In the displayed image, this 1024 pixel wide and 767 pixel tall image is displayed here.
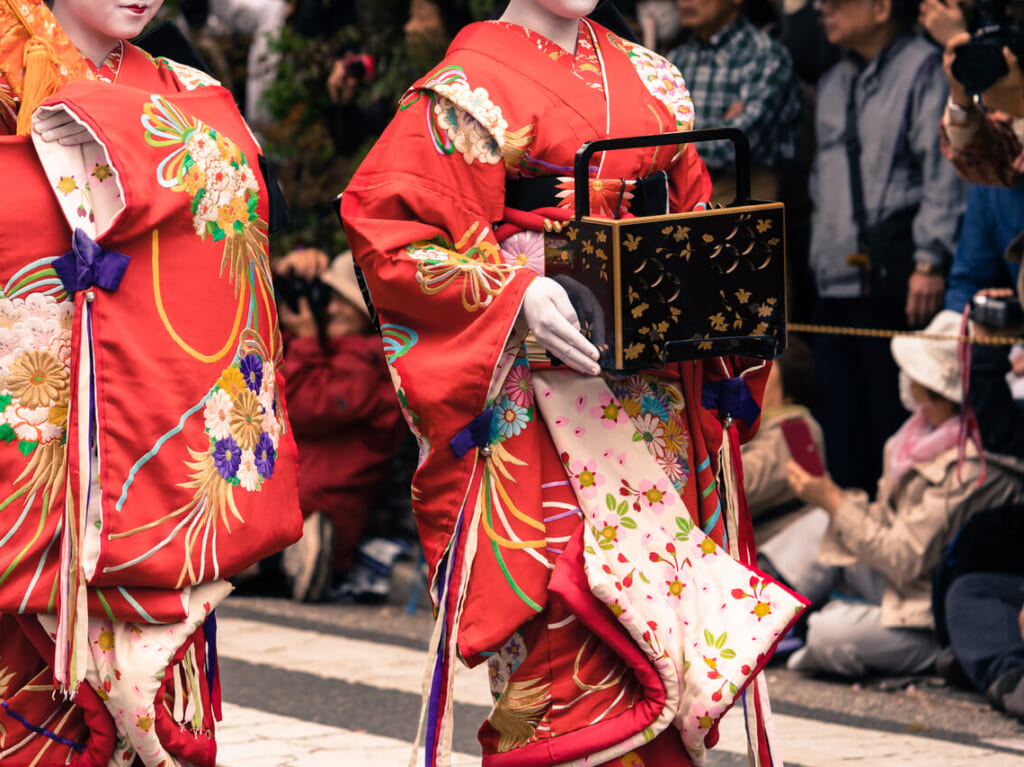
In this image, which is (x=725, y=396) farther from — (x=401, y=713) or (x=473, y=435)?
(x=401, y=713)

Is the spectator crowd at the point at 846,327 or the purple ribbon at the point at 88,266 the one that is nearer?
the purple ribbon at the point at 88,266

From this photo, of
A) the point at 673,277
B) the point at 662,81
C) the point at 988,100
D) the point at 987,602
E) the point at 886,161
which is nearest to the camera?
the point at 673,277

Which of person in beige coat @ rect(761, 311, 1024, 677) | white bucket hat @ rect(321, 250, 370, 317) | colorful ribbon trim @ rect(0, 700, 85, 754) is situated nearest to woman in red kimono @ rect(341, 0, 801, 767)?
colorful ribbon trim @ rect(0, 700, 85, 754)

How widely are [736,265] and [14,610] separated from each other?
1.44 meters

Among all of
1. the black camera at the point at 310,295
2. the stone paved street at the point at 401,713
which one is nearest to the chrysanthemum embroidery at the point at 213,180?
the stone paved street at the point at 401,713

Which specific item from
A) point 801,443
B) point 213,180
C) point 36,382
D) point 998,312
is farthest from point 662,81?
point 801,443

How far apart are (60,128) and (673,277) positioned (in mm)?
1141

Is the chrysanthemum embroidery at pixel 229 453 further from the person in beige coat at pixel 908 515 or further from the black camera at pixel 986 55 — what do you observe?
the person in beige coat at pixel 908 515

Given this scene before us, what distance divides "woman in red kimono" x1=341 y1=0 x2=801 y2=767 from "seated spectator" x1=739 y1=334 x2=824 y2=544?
7.69 feet

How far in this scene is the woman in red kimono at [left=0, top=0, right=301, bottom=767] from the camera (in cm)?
302

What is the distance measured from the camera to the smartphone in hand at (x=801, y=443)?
540cm

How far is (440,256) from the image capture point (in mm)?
3057

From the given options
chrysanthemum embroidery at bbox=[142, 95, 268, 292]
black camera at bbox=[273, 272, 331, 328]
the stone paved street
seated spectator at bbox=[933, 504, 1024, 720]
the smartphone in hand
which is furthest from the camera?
black camera at bbox=[273, 272, 331, 328]

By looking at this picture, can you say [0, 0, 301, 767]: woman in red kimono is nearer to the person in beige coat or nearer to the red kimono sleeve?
the red kimono sleeve
